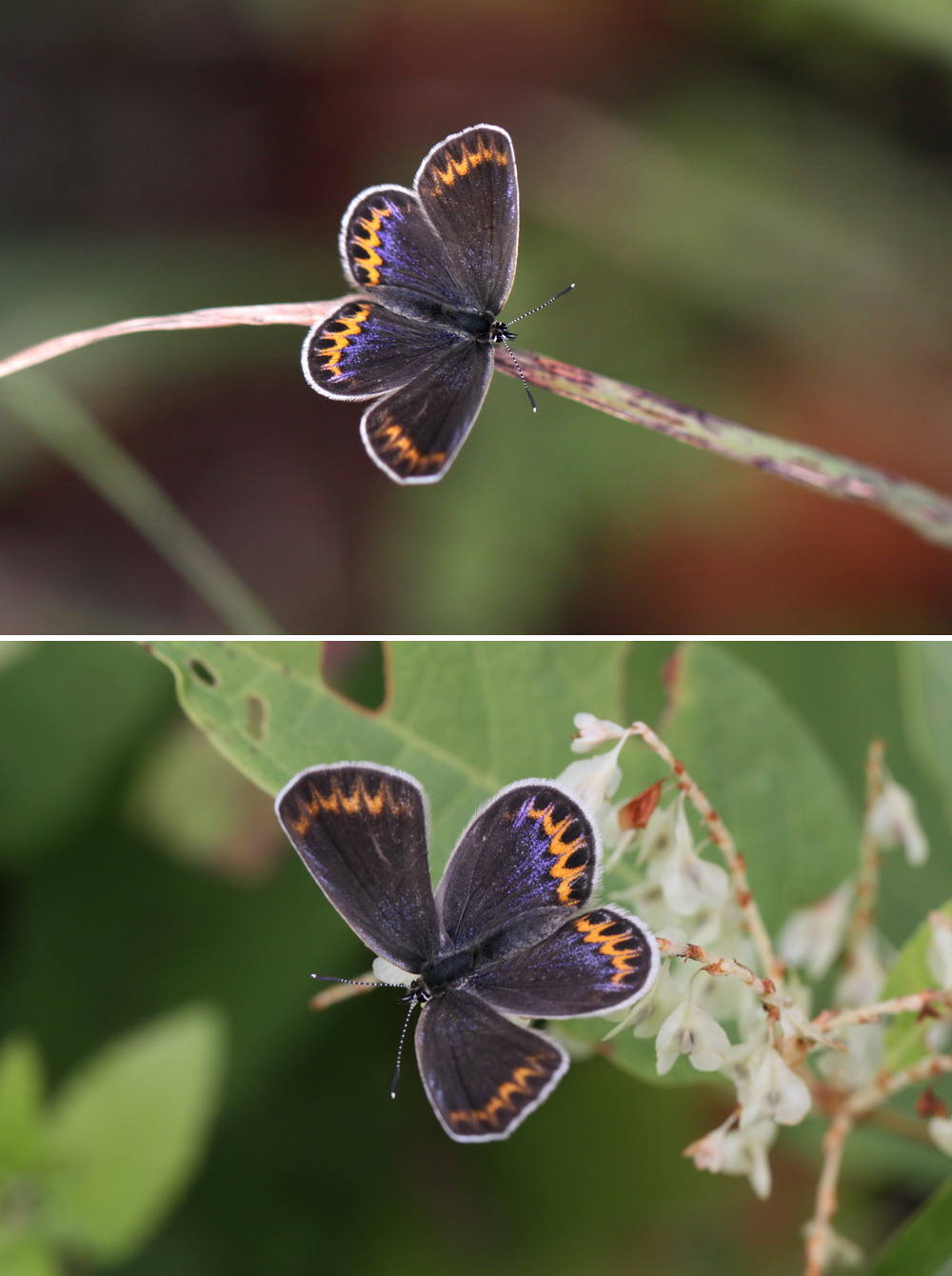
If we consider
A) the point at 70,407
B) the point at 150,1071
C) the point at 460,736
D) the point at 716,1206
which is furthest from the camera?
the point at 70,407

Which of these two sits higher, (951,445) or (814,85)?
(814,85)

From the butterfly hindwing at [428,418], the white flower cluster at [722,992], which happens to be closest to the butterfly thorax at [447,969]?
the white flower cluster at [722,992]

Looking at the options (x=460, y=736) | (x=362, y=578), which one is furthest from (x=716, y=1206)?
(x=362, y=578)

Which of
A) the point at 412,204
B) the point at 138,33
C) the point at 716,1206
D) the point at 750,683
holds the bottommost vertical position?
the point at 716,1206

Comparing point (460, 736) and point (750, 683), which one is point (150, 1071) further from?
point (750, 683)

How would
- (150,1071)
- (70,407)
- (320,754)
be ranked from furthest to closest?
(70,407)
(150,1071)
(320,754)

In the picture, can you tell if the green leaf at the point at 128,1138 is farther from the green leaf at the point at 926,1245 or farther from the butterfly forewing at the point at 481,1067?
the green leaf at the point at 926,1245
